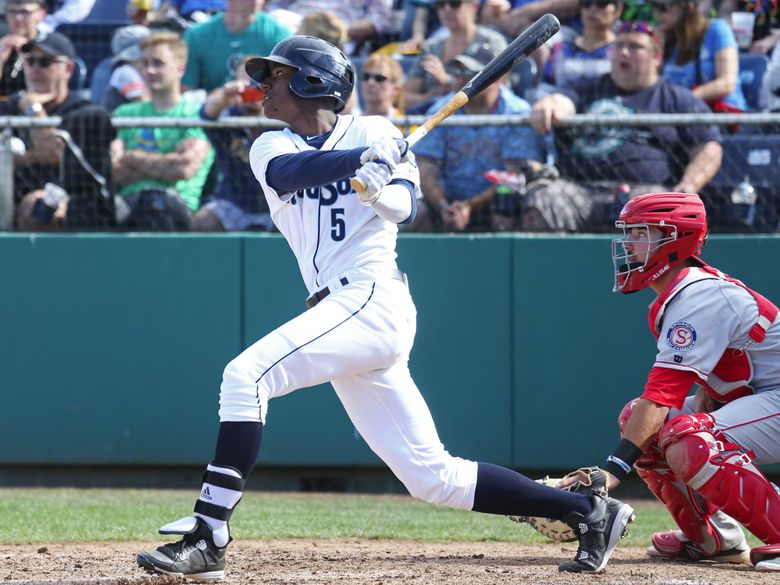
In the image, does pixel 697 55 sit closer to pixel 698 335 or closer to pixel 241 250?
pixel 241 250

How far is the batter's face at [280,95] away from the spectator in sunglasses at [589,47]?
138 inches

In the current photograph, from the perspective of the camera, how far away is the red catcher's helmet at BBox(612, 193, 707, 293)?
3.80 meters

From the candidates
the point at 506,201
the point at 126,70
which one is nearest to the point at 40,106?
the point at 126,70

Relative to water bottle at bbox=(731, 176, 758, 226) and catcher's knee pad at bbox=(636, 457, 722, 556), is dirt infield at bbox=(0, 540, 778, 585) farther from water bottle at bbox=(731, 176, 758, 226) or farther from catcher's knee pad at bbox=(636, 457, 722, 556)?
water bottle at bbox=(731, 176, 758, 226)

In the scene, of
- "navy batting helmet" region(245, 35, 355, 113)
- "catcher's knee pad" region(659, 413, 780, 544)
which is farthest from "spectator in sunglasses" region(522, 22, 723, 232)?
"navy batting helmet" region(245, 35, 355, 113)

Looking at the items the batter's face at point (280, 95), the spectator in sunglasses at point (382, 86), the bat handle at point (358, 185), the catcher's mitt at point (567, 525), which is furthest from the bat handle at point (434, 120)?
the spectator in sunglasses at point (382, 86)

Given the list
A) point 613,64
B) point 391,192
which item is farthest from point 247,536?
point 613,64

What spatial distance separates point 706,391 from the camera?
4.01m

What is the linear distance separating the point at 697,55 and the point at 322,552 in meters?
4.05

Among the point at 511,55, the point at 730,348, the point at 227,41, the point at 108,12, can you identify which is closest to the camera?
the point at 730,348

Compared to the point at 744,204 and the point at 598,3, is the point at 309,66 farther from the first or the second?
the point at 598,3

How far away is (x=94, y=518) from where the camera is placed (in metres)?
5.17

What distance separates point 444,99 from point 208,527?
3.99 m

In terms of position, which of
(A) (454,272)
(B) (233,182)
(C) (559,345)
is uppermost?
(B) (233,182)
